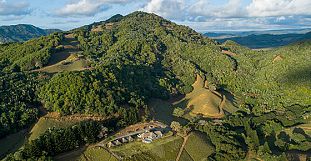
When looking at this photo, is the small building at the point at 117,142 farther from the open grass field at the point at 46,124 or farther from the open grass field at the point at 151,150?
the open grass field at the point at 46,124

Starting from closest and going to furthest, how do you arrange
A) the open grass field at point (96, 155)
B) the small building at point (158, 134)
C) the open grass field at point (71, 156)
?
the open grass field at point (71, 156) < the open grass field at point (96, 155) < the small building at point (158, 134)

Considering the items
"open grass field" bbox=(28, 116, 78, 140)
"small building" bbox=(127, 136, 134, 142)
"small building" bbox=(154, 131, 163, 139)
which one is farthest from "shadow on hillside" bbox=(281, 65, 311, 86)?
"open grass field" bbox=(28, 116, 78, 140)

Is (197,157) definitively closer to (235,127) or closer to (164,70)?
(235,127)

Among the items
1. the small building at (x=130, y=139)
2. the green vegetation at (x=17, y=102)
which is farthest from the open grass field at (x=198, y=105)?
the green vegetation at (x=17, y=102)

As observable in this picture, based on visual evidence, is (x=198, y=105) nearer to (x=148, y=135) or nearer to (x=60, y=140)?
(x=148, y=135)

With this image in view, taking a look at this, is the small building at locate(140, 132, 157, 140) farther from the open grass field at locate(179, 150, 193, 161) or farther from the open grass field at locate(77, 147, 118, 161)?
the open grass field at locate(77, 147, 118, 161)

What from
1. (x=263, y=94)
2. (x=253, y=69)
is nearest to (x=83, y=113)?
(x=263, y=94)

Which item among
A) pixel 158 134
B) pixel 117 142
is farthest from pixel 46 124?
pixel 158 134
